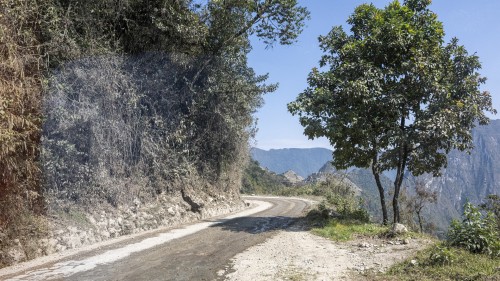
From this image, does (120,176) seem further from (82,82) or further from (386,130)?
(386,130)

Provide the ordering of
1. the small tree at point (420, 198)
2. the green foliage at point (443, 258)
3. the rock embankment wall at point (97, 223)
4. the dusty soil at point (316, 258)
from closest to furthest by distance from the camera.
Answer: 1. the green foliage at point (443, 258)
2. the dusty soil at point (316, 258)
3. the rock embankment wall at point (97, 223)
4. the small tree at point (420, 198)

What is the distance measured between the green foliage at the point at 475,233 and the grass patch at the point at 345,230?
3421 millimetres

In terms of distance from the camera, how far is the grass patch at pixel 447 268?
25.0 ft

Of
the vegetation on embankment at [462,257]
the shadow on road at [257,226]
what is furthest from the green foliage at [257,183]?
the vegetation on embankment at [462,257]

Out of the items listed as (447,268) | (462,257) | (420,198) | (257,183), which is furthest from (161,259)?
(257,183)

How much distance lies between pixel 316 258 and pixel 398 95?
370 inches

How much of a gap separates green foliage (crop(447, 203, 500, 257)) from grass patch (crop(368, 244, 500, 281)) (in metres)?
0.38

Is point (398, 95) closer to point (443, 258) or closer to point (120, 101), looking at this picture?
point (443, 258)

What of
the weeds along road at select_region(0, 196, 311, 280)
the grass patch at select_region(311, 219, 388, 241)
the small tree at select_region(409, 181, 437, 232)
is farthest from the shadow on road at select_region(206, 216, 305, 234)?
the small tree at select_region(409, 181, 437, 232)

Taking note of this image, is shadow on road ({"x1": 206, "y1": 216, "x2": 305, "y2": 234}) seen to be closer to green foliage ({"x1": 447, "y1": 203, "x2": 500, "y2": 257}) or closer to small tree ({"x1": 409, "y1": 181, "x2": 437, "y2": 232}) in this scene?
green foliage ({"x1": 447, "y1": 203, "x2": 500, "y2": 257})

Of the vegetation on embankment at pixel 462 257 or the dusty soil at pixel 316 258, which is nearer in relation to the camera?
the vegetation on embankment at pixel 462 257

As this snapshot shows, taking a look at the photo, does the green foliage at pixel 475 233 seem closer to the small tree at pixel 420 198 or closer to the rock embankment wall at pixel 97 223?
the rock embankment wall at pixel 97 223

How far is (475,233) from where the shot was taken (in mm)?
9852

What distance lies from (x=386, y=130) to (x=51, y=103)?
1474cm
